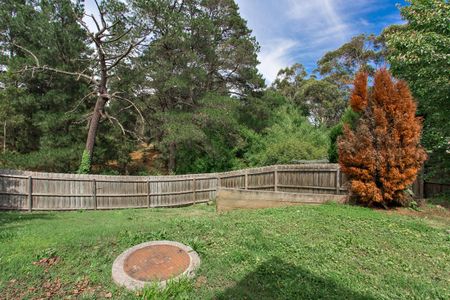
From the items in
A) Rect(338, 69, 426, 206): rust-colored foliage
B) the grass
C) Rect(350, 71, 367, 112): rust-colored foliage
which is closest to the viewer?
the grass

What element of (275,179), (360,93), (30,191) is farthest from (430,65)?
(30,191)

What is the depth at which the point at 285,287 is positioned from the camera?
334 cm

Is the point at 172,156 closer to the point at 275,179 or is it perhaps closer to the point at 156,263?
the point at 275,179

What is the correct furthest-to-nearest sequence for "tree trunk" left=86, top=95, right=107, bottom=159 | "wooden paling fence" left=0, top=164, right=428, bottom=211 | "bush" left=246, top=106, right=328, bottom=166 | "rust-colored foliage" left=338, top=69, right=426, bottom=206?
1. "bush" left=246, top=106, right=328, bottom=166
2. "tree trunk" left=86, top=95, right=107, bottom=159
3. "wooden paling fence" left=0, top=164, right=428, bottom=211
4. "rust-colored foliage" left=338, top=69, right=426, bottom=206

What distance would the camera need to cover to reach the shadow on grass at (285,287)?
10.5ft

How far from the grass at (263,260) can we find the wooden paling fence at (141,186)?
157 inches

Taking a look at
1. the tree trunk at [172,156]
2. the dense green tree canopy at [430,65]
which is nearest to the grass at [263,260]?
the dense green tree canopy at [430,65]

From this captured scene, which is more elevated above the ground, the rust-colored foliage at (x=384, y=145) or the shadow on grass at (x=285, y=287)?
the rust-colored foliage at (x=384, y=145)

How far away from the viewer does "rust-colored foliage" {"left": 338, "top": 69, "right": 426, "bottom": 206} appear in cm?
687

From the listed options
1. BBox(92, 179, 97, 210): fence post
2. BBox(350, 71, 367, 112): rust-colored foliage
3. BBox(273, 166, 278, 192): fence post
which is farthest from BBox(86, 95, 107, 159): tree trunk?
BBox(350, 71, 367, 112): rust-colored foliage

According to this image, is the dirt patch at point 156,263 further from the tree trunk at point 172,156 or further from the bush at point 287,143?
the tree trunk at point 172,156

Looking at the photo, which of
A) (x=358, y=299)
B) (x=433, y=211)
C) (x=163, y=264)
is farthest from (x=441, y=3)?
(x=163, y=264)

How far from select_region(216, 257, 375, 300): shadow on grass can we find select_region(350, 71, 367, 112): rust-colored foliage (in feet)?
17.5

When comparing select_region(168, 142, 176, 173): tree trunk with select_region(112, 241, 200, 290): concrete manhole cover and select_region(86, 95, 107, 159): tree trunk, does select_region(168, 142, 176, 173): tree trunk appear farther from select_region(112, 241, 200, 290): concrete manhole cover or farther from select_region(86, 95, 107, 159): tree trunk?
select_region(112, 241, 200, 290): concrete manhole cover
